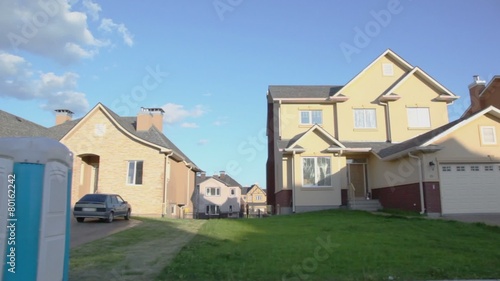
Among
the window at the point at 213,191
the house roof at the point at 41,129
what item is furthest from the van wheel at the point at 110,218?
the window at the point at 213,191

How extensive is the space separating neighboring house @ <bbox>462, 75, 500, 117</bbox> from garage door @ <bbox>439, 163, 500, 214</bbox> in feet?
33.9

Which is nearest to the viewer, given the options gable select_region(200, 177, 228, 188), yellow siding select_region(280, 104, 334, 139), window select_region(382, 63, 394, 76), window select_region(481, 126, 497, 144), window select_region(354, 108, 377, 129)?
window select_region(481, 126, 497, 144)

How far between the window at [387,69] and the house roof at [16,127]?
23.9m

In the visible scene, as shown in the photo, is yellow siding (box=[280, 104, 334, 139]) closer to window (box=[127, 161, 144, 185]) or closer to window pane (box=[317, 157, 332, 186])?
window pane (box=[317, 157, 332, 186])

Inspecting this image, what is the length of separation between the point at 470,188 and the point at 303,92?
42.5 ft

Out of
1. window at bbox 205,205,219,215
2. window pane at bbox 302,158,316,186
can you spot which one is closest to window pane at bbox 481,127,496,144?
window pane at bbox 302,158,316,186

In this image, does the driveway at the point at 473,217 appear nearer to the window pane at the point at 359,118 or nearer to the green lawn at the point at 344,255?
the green lawn at the point at 344,255

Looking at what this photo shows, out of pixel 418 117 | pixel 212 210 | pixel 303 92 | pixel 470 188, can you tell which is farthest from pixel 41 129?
pixel 212 210

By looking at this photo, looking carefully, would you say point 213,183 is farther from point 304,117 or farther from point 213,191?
point 304,117

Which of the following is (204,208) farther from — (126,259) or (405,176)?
(126,259)

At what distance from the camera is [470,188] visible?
1873 cm

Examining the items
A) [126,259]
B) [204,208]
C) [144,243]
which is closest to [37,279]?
[126,259]

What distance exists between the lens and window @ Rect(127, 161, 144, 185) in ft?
85.2

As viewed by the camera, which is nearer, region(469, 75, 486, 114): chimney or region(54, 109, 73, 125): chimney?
region(469, 75, 486, 114): chimney
